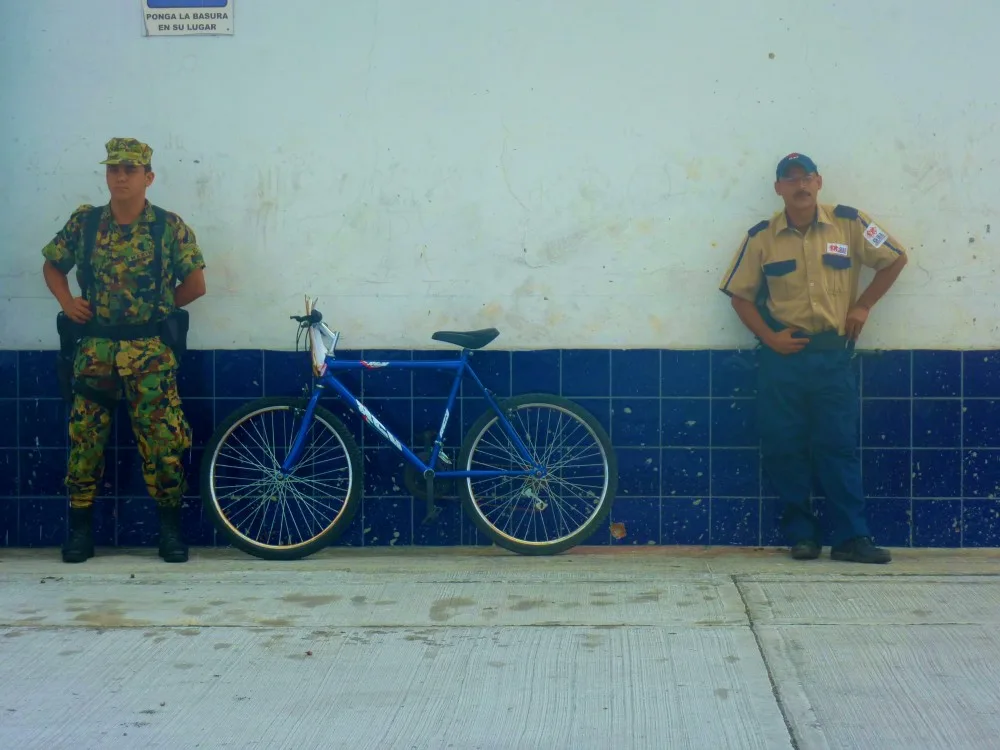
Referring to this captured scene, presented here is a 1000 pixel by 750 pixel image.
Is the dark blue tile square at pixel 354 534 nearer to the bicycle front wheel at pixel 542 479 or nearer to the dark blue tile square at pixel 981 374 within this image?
the bicycle front wheel at pixel 542 479

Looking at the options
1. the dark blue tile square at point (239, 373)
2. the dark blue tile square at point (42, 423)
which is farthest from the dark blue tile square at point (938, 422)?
the dark blue tile square at point (42, 423)

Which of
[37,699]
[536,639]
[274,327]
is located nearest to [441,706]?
[536,639]

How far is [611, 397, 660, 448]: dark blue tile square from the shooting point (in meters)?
6.58

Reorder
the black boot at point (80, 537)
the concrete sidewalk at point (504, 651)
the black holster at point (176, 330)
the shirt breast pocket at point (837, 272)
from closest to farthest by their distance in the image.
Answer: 1. the concrete sidewalk at point (504, 651)
2. the shirt breast pocket at point (837, 272)
3. the black holster at point (176, 330)
4. the black boot at point (80, 537)

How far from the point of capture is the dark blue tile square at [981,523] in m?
6.52

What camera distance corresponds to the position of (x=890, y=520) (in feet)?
21.5

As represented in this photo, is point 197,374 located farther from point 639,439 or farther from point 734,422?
point 734,422

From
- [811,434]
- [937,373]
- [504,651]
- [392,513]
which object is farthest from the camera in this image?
[392,513]

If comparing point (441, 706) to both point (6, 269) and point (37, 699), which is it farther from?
point (6, 269)

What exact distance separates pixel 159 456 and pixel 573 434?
1.96 metres

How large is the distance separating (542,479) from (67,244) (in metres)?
2.49

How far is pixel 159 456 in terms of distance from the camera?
6.37 metres

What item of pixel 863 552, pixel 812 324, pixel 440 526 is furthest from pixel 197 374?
pixel 863 552

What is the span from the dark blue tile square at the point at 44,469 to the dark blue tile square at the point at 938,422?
13.6 ft
